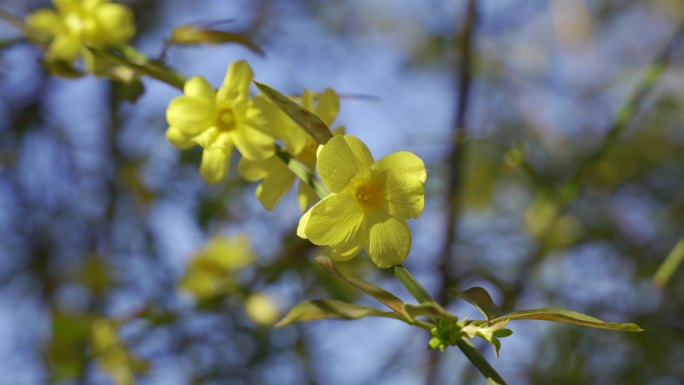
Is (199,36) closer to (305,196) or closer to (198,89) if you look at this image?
(198,89)

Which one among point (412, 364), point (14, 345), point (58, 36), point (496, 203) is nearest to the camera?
point (58, 36)

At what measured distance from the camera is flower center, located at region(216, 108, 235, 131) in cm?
76

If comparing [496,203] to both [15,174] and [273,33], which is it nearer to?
[273,33]

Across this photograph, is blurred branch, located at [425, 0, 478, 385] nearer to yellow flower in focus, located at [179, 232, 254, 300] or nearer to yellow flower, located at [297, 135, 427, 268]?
yellow flower in focus, located at [179, 232, 254, 300]

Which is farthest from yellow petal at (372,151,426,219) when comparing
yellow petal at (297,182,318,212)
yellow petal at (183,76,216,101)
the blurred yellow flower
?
the blurred yellow flower

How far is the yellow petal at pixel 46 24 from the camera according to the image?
0.98 metres

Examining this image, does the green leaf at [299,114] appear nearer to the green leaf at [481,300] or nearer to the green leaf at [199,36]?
the green leaf at [481,300]

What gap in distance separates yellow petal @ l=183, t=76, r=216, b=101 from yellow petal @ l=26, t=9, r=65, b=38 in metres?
0.33

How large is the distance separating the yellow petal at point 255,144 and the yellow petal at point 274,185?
0.03m

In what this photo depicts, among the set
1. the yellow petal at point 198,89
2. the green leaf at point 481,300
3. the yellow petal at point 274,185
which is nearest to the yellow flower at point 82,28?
the yellow petal at point 198,89

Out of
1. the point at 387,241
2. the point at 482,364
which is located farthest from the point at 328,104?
the point at 482,364

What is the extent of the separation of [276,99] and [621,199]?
186 cm

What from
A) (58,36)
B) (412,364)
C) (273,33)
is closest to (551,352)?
(412,364)

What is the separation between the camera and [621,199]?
87.4 inches
